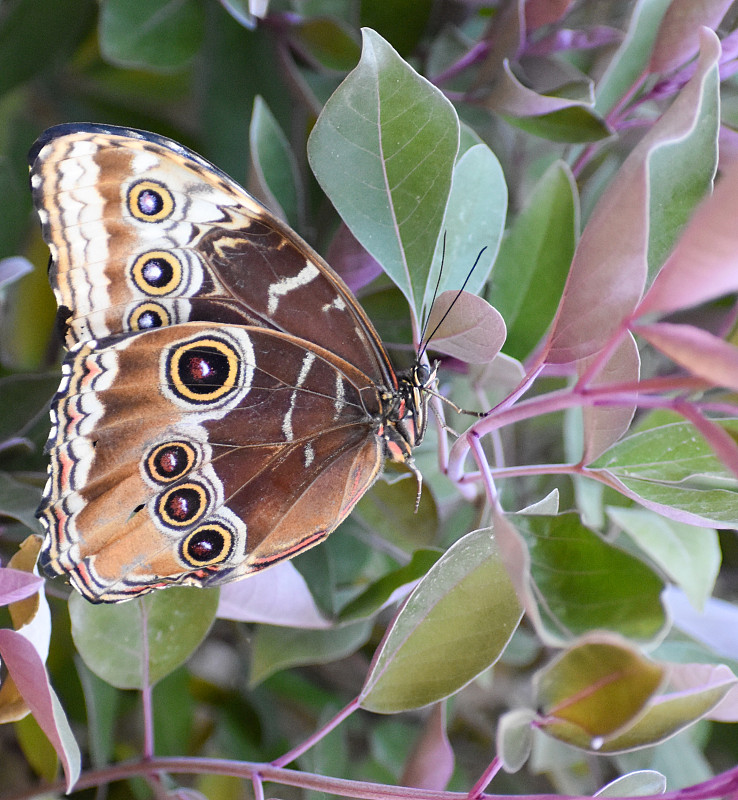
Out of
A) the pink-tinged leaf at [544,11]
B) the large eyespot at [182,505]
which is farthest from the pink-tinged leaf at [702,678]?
the pink-tinged leaf at [544,11]

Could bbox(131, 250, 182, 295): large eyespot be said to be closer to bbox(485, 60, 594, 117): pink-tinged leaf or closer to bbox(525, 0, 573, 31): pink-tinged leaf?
bbox(485, 60, 594, 117): pink-tinged leaf

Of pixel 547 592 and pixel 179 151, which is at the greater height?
pixel 179 151

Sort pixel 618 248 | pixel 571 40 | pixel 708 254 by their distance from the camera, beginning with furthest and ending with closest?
pixel 571 40 < pixel 618 248 < pixel 708 254

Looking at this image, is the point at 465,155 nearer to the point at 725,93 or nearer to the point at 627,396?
the point at 627,396

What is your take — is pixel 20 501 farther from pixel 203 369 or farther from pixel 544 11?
pixel 544 11

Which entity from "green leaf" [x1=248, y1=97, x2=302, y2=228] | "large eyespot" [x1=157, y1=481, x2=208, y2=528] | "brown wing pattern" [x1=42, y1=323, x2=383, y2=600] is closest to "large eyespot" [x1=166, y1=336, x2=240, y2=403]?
"brown wing pattern" [x1=42, y1=323, x2=383, y2=600]

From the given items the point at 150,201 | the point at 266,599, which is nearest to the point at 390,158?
the point at 150,201

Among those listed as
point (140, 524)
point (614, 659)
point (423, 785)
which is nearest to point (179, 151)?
point (140, 524)

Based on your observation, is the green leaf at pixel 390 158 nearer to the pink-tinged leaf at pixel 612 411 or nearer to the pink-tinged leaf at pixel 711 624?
the pink-tinged leaf at pixel 612 411
